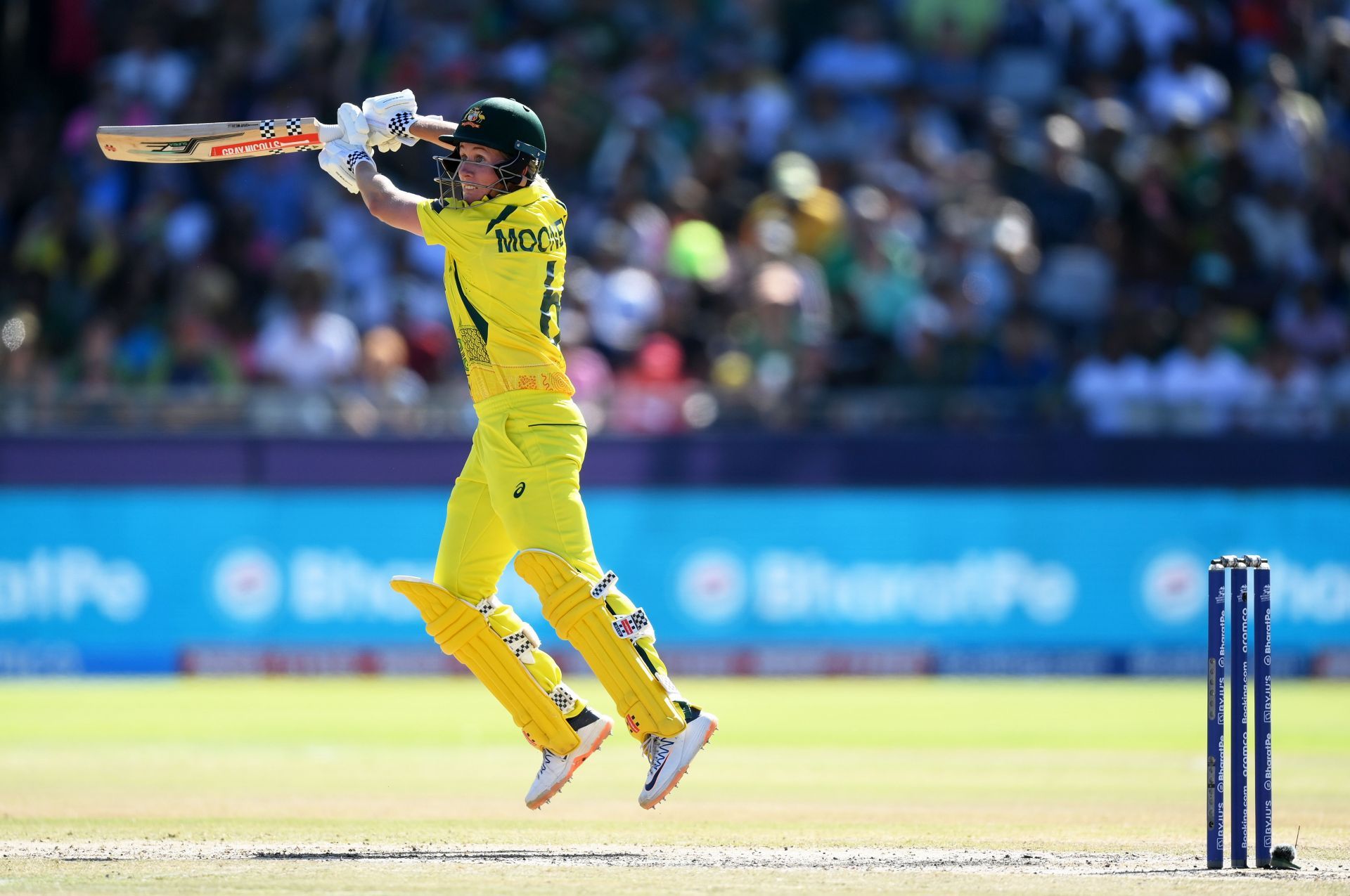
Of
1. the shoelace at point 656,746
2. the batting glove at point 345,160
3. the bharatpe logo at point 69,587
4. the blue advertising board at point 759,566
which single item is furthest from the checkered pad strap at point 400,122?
the bharatpe logo at point 69,587

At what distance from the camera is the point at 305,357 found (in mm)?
13227

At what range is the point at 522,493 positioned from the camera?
6.09 m

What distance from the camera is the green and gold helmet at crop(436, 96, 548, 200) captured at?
6199mm

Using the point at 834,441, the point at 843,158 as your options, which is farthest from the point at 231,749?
the point at 843,158

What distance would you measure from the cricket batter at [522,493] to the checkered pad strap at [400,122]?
8.2 inches

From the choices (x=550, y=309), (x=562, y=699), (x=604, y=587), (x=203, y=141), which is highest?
(x=203, y=141)

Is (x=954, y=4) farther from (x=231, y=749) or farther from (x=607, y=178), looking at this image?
(x=231, y=749)

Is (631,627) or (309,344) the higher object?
(309,344)

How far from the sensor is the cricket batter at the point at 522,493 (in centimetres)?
610

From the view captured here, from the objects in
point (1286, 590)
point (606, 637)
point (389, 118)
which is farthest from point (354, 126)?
point (1286, 590)

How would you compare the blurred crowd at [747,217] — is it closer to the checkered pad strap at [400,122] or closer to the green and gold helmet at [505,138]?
the checkered pad strap at [400,122]

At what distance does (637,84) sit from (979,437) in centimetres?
452

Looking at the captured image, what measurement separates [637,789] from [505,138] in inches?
115

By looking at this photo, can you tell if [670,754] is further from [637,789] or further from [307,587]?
[307,587]
